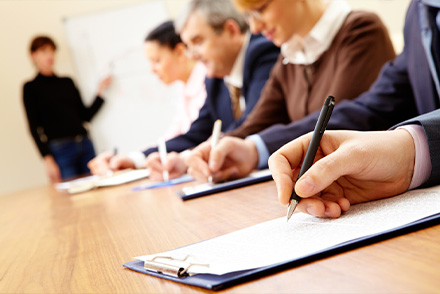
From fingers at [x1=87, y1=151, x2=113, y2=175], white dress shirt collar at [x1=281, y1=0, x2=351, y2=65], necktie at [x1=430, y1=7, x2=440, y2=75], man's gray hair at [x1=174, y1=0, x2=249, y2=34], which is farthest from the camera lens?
man's gray hair at [x1=174, y1=0, x2=249, y2=34]

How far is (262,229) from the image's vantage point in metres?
0.58

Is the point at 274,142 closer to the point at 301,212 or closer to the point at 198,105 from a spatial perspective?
the point at 301,212

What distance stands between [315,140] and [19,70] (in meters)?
5.09

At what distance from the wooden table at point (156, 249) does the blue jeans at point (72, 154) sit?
3493 mm

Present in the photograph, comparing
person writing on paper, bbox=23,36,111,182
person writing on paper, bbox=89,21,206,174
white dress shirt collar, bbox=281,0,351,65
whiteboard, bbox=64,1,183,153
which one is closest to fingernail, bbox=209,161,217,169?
white dress shirt collar, bbox=281,0,351,65

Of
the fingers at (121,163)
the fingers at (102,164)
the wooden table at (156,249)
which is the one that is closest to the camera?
the wooden table at (156,249)

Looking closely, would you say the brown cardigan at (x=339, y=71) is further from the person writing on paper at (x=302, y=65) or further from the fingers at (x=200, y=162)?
the fingers at (x=200, y=162)

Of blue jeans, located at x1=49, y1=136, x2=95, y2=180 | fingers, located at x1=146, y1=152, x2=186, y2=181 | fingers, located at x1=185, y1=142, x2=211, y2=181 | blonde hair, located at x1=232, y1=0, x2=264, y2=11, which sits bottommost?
blue jeans, located at x1=49, y1=136, x2=95, y2=180

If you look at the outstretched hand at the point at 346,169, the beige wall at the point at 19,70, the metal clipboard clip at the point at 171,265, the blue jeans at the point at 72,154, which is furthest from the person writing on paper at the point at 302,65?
the beige wall at the point at 19,70

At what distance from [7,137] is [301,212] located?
16.5 feet

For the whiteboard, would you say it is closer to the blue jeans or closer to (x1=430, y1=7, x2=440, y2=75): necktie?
the blue jeans

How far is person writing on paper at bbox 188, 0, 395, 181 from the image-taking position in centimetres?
120

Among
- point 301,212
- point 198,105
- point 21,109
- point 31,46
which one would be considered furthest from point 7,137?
point 301,212

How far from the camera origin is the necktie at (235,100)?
2541mm
